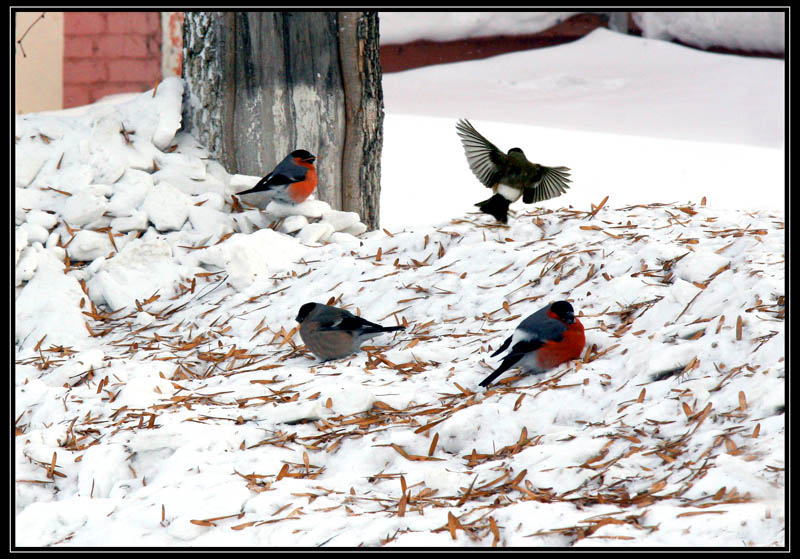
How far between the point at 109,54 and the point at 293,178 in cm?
700

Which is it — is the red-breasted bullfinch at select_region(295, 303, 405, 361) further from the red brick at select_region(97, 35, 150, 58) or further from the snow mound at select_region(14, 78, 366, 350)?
the red brick at select_region(97, 35, 150, 58)

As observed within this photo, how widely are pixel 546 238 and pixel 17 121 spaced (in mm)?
3101

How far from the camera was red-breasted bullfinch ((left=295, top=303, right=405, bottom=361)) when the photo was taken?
319 cm

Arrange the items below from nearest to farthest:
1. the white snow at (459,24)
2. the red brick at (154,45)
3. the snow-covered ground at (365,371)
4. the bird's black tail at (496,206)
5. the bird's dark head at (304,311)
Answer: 1. the snow-covered ground at (365,371)
2. the bird's dark head at (304,311)
3. the bird's black tail at (496,206)
4. the red brick at (154,45)
5. the white snow at (459,24)

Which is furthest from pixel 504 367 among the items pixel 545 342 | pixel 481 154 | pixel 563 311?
pixel 481 154

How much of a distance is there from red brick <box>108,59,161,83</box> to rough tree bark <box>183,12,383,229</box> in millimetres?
5927

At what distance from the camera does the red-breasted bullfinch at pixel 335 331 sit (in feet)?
10.5

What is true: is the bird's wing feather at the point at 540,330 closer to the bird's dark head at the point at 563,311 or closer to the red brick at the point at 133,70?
the bird's dark head at the point at 563,311

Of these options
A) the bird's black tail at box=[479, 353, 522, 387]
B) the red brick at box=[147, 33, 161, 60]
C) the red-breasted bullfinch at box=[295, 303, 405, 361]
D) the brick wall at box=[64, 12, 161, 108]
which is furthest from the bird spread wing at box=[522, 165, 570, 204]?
the red brick at box=[147, 33, 161, 60]

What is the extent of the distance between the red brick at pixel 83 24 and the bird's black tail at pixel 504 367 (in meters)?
9.09

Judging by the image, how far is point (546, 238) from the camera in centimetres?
399

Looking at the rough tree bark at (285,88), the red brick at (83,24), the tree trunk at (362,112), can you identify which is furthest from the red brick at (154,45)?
the tree trunk at (362,112)

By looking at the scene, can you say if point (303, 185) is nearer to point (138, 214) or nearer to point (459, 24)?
point (138, 214)
